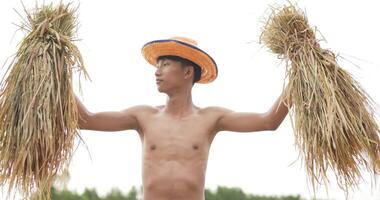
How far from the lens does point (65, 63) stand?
5.71 metres

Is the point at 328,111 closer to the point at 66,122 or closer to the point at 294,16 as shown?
the point at 294,16

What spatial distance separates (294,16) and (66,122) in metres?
1.52

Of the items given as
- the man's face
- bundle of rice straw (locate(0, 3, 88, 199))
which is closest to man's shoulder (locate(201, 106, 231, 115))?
the man's face

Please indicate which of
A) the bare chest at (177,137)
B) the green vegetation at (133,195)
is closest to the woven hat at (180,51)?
the bare chest at (177,137)

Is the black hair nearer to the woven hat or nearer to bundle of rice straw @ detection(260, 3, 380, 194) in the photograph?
the woven hat

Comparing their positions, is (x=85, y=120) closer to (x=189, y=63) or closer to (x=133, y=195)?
(x=189, y=63)

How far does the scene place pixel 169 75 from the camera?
6160 mm

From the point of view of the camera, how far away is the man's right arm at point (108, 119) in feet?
19.8

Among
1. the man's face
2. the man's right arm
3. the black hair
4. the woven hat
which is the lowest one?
the man's right arm

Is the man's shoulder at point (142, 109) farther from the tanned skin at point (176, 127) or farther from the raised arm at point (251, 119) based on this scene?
the raised arm at point (251, 119)

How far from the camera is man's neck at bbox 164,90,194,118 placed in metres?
6.23

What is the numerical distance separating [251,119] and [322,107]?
70cm

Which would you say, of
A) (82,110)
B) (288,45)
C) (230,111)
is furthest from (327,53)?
(82,110)

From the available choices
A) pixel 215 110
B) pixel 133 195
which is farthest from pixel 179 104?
pixel 133 195
